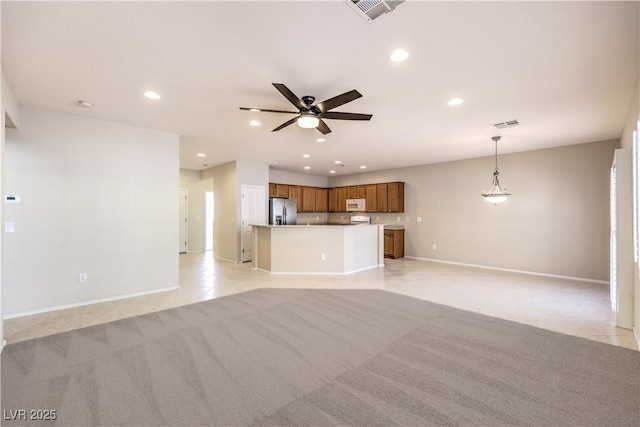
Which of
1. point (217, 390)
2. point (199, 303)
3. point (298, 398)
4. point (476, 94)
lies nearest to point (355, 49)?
point (476, 94)

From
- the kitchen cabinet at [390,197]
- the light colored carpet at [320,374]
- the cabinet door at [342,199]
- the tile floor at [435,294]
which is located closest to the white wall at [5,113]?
the tile floor at [435,294]

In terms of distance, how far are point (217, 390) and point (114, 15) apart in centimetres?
280

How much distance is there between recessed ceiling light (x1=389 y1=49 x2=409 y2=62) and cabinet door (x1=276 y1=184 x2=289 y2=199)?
6.73m

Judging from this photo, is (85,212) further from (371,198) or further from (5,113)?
(371,198)

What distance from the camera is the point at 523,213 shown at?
6176 mm

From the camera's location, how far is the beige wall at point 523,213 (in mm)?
5379

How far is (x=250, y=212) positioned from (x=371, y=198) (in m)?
3.77

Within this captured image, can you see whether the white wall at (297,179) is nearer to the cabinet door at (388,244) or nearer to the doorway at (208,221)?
the doorway at (208,221)

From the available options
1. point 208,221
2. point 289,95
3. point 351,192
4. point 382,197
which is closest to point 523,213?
point 382,197

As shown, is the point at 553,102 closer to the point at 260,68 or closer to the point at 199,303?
the point at 260,68

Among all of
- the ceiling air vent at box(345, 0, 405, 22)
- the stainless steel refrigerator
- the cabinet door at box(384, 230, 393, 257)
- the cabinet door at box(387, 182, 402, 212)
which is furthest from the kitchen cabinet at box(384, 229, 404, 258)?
the ceiling air vent at box(345, 0, 405, 22)

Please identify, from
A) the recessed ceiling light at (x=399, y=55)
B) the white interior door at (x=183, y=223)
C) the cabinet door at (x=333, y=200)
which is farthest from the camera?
the cabinet door at (x=333, y=200)

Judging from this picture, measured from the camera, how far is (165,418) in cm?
182

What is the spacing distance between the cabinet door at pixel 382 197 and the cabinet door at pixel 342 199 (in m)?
1.39
